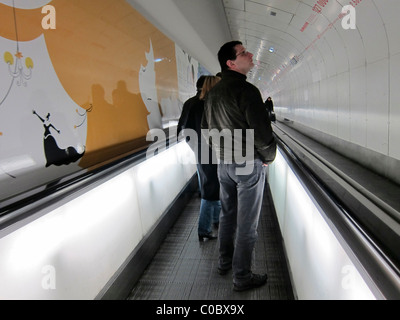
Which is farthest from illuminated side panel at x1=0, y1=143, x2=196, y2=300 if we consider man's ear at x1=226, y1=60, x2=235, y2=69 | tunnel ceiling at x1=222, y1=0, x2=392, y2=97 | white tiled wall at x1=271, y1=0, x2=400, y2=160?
tunnel ceiling at x1=222, y1=0, x2=392, y2=97

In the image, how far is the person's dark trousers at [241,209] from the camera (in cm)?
224

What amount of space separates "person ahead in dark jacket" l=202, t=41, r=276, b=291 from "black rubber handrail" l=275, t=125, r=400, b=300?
698 mm

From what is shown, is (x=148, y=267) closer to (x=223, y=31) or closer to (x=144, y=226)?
(x=144, y=226)

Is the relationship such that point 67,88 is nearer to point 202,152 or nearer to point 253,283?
point 202,152

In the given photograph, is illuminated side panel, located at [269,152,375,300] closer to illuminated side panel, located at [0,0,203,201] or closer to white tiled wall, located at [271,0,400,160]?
illuminated side panel, located at [0,0,203,201]

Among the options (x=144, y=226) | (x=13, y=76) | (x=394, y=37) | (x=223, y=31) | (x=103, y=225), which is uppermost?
(x=223, y=31)

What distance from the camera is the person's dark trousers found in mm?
2240

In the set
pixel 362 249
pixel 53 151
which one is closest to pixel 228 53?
pixel 53 151

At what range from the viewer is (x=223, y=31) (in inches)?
317

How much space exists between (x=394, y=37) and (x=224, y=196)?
2.56 metres

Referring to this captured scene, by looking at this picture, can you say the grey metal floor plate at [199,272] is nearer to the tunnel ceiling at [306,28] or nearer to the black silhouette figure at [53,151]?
the black silhouette figure at [53,151]

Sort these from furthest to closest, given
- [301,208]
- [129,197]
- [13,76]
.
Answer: [129,197] < [301,208] < [13,76]

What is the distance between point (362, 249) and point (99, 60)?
233cm

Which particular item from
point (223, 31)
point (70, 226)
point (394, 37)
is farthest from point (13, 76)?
point (223, 31)
